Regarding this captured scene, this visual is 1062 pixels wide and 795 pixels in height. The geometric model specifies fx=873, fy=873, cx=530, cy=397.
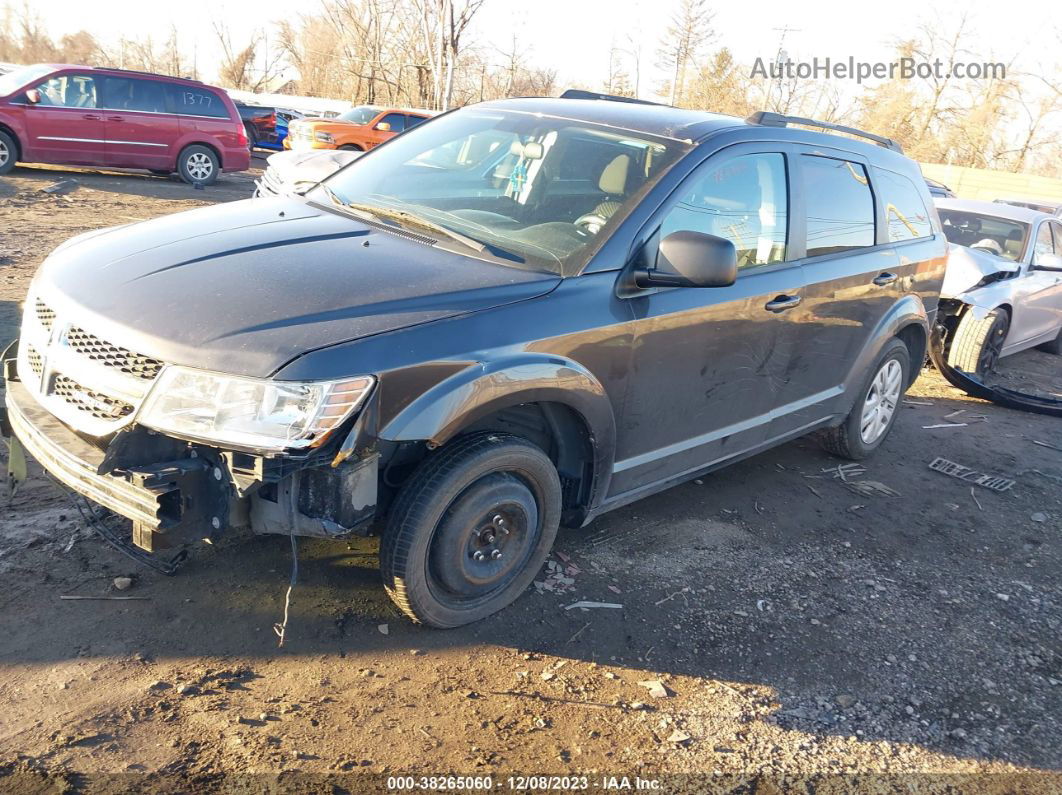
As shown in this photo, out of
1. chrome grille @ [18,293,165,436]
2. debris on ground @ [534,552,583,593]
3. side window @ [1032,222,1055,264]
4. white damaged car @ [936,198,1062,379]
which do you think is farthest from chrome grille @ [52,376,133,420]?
side window @ [1032,222,1055,264]

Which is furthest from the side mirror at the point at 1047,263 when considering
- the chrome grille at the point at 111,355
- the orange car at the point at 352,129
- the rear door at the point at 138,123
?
the rear door at the point at 138,123

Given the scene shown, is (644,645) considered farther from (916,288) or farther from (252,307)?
(916,288)

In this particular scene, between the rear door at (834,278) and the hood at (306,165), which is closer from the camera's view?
the rear door at (834,278)

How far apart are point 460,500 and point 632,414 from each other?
0.88 meters

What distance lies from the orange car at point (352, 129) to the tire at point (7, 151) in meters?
5.39

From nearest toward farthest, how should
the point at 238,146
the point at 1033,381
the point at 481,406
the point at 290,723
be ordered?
the point at 290,723, the point at 481,406, the point at 1033,381, the point at 238,146

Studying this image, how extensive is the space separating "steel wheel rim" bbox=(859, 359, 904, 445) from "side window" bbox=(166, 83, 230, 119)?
1327 cm

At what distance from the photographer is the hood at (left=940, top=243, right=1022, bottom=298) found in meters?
7.80

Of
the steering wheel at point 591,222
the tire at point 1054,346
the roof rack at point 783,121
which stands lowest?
the tire at point 1054,346

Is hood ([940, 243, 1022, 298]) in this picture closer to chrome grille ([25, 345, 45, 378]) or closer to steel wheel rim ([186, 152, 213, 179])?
chrome grille ([25, 345, 45, 378])

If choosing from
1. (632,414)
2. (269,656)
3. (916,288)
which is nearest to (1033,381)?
(916,288)

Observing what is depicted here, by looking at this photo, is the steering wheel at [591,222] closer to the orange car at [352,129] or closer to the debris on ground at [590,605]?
the debris on ground at [590,605]

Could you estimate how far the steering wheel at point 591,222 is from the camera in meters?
3.46

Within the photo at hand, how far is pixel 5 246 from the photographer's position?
8.82 m
